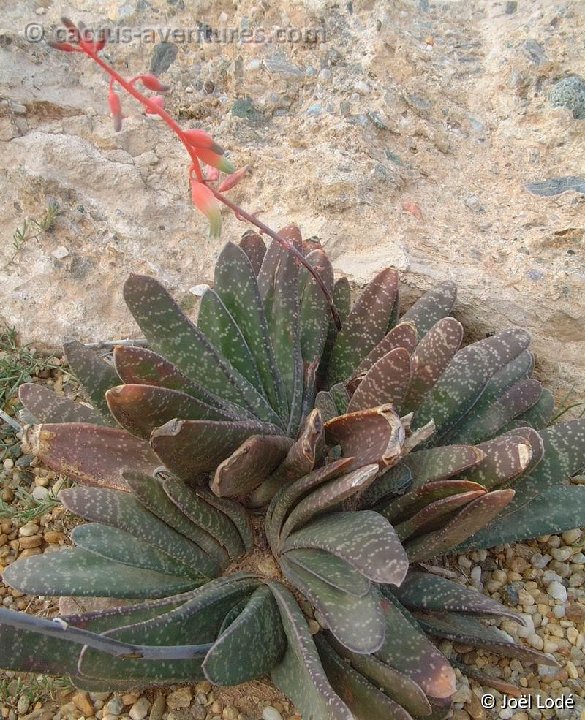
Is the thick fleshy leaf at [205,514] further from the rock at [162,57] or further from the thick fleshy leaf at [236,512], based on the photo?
the rock at [162,57]

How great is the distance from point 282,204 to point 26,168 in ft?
3.14

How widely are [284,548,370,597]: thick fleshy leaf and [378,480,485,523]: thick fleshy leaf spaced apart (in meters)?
0.21

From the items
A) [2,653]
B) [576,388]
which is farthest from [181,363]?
[576,388]

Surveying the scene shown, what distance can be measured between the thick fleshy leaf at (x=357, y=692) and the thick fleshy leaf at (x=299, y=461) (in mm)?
363

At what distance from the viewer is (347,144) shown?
280cm

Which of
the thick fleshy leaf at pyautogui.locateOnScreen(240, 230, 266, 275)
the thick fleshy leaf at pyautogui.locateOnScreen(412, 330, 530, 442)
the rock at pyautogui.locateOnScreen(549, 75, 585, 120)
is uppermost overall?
the rock at pyautogui.locateOnScreen(549, 75, 585, 120)

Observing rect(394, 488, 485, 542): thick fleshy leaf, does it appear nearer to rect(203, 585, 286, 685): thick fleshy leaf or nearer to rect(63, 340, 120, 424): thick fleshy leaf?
rect(203, 585, 286, 685): thick fleshy leaf

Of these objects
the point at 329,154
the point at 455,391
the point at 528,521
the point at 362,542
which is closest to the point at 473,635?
the point at 528,521

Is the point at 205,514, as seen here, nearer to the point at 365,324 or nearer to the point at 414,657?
the point at 414,657

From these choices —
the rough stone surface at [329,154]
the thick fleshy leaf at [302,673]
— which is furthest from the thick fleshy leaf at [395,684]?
the rough stone surface at [329,154]

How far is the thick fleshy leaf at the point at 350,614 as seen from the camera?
1.33 m

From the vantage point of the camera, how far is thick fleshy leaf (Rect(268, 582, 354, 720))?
1349 mm

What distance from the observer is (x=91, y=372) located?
1.74 metres

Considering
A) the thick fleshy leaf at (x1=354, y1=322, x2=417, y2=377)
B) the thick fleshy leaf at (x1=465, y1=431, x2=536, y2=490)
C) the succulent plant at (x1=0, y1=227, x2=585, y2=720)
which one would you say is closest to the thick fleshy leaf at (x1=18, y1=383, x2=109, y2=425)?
the succulent plant at (x1=0, y1=227, x2=585, y2=720)
